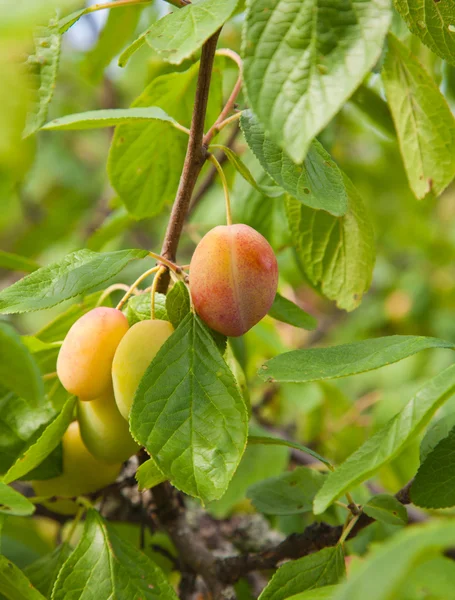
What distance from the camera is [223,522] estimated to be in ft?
3.58

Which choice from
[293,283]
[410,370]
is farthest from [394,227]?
[293,283]

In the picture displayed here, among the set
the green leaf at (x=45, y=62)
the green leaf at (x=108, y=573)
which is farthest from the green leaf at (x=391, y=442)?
the green leaf at (x=45, y=62)

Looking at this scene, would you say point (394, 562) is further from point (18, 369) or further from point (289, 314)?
point (289, 314)

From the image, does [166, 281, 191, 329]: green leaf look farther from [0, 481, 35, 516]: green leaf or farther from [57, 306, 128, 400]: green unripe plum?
[0, 481, 35, 516]: green leaf

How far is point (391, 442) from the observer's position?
1.48ft

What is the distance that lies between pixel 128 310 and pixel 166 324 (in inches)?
2.4

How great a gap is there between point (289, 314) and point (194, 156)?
22 cm

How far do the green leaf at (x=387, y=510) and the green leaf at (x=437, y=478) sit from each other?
3 centimetres

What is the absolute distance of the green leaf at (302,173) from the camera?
20.2 inches

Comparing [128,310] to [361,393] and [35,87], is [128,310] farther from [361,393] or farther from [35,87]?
[361,393]

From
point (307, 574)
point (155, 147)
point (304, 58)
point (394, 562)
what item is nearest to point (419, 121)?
point (155, 147)

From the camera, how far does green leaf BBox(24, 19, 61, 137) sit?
0.56 m

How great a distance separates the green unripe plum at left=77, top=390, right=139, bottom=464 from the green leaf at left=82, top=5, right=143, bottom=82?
0.70 m

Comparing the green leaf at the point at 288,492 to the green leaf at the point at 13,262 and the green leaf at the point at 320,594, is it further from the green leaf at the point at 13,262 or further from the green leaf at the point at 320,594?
the green leaf at the point at 13,262
